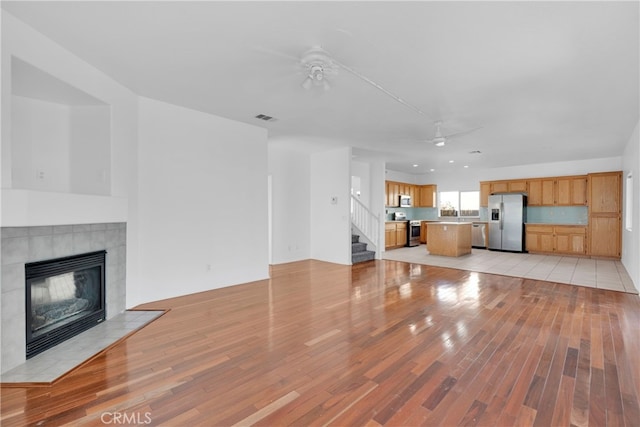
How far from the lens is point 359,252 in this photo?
766 centimetres

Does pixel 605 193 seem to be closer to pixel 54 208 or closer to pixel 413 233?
pixel 413 233

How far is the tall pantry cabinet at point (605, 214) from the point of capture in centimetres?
753

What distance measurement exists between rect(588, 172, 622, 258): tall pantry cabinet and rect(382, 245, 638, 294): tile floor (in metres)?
0.39

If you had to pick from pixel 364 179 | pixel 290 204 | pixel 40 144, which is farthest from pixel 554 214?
pixel 40 144

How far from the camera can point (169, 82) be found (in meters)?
3.51

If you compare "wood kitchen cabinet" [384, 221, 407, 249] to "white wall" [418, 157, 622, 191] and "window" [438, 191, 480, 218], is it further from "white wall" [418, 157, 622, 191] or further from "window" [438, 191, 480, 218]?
"white wall" [418, 157, 622, 191]

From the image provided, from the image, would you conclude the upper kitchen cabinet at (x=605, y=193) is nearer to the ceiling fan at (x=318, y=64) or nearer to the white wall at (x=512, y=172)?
the white wall at (x=512, y=172)

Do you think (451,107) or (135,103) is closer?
(135,103)

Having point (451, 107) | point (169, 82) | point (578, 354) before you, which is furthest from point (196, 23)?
point (578, 354)

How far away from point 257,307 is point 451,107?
4000mm

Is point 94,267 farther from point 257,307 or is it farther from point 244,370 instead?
point 244,370

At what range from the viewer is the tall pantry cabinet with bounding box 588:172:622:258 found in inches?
297

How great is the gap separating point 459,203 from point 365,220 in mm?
4939

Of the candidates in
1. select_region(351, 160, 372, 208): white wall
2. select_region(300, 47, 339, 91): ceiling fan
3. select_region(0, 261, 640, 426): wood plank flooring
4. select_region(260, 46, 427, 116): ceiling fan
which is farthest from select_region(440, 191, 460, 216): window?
select_region(300, 47, 339, 91): ceiling fan
